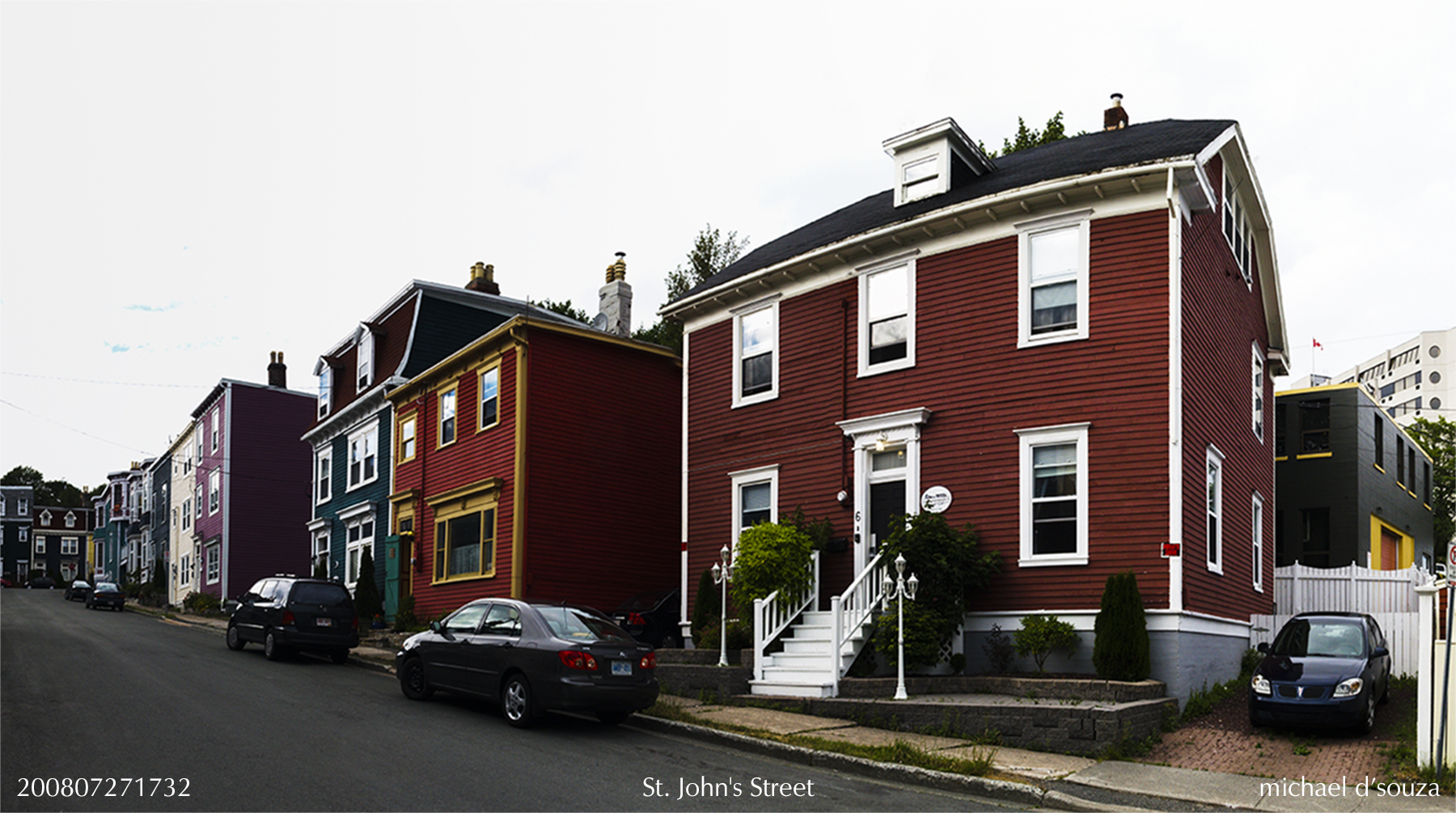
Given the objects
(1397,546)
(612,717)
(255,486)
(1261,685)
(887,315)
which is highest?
(887,315)

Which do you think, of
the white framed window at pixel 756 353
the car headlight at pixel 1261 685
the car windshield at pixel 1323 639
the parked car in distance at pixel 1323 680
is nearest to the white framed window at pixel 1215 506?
the car windshield at pixel 1323 639

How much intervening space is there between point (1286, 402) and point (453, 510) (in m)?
21.3

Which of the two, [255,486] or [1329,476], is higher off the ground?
[1329,476]

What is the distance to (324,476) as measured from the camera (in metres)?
36.8

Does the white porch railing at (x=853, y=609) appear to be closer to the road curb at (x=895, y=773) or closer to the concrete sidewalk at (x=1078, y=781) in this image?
the concrete sidewalk at (x=1078, y=781)

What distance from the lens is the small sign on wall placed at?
53.6ft

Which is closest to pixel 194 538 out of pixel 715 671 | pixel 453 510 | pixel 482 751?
pixel 453 510

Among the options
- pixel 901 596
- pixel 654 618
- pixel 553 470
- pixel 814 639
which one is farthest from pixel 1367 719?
pixel 553 470

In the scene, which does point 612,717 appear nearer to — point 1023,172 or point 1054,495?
point 1054,495

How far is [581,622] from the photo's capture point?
1352 cm

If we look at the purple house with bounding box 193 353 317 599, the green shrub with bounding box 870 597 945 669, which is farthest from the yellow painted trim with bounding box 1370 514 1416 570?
the purple house with bounding box 193 353 317 599

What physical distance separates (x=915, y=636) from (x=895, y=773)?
4133 millimetres

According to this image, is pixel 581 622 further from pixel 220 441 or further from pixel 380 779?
pixel 220 441

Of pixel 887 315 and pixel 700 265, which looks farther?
pixel 700 265
